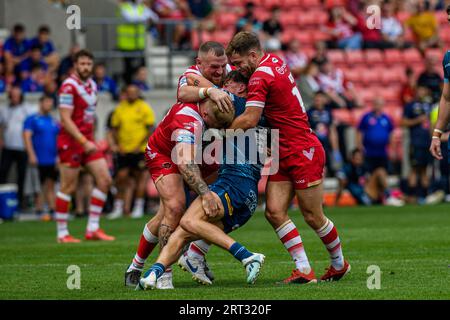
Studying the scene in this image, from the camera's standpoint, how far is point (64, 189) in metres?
15.4

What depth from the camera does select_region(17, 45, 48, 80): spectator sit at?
2303cm

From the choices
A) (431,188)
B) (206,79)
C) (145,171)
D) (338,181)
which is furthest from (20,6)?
(206,79)

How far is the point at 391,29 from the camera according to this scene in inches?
1105

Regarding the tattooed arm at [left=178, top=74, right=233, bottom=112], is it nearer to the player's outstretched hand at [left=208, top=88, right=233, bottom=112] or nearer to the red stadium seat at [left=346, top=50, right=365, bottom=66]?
the player's outstretched hand at [left=208, top=88, right=233, bottom=112]

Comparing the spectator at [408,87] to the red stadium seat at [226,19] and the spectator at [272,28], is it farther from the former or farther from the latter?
the red stadium seat at [226,19]

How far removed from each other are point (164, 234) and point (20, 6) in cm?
1725

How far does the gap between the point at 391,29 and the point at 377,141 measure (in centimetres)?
600

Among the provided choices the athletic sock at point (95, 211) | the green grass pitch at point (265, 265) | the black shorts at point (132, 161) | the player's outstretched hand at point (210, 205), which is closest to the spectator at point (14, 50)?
the black shorts at point (132, 161)

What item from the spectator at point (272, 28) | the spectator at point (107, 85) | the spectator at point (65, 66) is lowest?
the spectator at point (107, 85)

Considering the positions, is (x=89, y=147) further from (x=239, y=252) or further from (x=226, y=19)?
(x=226, y=19)

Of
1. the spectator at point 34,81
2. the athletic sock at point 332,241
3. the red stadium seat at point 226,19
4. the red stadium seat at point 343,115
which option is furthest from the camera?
the red stadium seat at point 226,19

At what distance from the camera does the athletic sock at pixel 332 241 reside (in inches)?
398

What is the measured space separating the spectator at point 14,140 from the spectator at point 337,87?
680 cm

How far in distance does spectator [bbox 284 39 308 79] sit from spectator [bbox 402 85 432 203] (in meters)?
2.68
